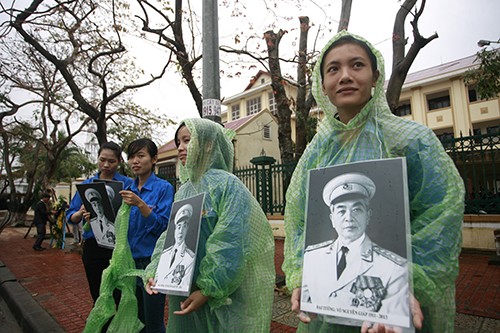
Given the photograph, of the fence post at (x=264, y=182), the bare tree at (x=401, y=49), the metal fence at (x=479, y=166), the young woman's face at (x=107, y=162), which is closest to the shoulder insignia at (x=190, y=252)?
the young woman's face at (x=107, y=162)

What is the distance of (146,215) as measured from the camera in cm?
225

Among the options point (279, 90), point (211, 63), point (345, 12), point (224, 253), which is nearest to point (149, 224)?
point (224, 253)

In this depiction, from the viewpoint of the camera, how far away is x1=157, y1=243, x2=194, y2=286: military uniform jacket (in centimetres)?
151

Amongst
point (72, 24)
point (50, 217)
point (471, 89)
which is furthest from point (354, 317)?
point (471, 89)

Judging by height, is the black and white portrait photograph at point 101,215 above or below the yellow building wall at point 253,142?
below

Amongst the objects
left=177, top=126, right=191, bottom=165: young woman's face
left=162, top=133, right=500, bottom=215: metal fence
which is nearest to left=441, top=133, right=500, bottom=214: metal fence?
left=162, top=133, right=500, bottom=215: metal fence

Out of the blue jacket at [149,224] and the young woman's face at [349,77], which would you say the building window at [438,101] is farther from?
the young woman's face at [349,77]

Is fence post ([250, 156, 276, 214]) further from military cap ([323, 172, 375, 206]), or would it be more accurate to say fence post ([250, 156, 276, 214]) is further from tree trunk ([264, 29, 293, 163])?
military cap ([323, 172, 375, 206])

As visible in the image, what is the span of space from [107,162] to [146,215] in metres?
0.88

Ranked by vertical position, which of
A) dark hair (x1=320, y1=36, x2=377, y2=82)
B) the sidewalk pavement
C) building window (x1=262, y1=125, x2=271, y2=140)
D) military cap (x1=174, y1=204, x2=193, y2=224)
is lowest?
the sidewalk pavement

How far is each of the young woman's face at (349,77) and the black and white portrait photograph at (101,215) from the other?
1920 millimetres

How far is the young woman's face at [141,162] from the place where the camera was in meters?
2.51

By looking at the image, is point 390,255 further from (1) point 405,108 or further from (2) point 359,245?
(1) point 405,108

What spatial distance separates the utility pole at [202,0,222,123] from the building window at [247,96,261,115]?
2301 cm
